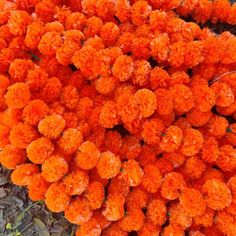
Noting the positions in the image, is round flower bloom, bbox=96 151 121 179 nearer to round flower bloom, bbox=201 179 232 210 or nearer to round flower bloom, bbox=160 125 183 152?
round flower bloom, bbox=160 125 183 152

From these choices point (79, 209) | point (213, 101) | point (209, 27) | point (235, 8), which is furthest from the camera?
point (209, 27)

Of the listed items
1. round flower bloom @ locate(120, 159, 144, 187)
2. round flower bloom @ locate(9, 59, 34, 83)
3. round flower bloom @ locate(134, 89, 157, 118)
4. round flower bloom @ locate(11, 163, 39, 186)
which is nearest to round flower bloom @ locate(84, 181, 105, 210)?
round flower bloom @ locate(120, 159, 144, 187)

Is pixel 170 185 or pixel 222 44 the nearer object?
pixel 170 185

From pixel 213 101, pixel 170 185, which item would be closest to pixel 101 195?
pixel 170 185

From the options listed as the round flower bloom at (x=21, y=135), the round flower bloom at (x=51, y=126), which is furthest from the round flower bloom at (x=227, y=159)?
the round flower bloom at (x=21, y=135)

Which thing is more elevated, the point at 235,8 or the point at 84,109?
the point at 235,8

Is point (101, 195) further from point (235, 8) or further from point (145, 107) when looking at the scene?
point (235, 8)
